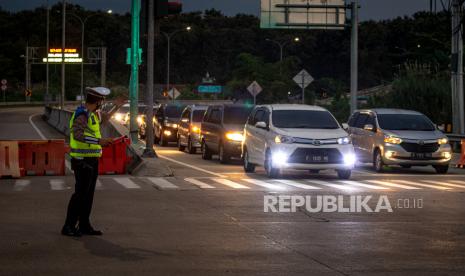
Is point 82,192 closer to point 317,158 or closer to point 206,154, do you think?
point 317,158

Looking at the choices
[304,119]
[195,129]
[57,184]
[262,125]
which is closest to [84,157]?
[57,184]

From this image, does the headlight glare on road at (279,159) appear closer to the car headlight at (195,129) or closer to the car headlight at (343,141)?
the car headlight at (343,141)

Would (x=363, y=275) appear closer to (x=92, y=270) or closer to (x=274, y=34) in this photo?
(x=92, y=270)

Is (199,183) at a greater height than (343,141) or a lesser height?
lesser

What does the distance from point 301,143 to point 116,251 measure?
39.7 ft

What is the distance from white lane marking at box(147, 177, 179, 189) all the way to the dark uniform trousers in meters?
7.49

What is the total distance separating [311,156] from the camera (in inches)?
896

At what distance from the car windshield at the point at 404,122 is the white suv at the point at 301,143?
9.43 feet

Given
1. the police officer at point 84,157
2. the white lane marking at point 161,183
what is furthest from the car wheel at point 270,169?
the police officer at point 84,157

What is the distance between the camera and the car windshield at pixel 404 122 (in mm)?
26969

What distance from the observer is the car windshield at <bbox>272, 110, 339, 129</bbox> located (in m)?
24.1

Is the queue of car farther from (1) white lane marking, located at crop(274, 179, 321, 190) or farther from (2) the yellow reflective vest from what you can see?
(2) the yellow reflective vest

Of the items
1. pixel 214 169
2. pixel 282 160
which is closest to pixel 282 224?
pixel 282 160

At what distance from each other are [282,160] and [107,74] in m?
122
